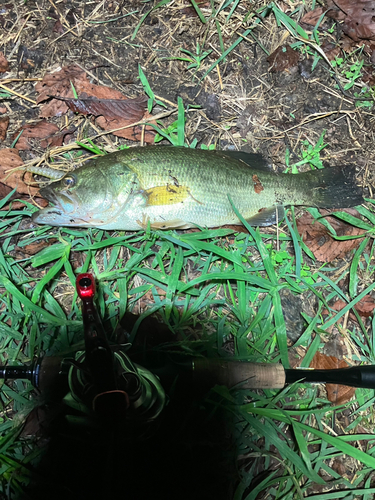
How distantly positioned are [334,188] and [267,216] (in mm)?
742

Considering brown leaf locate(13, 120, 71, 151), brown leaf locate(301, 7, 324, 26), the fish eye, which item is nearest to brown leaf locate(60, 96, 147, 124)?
brown leaf locate(13, 120, 71, 151)

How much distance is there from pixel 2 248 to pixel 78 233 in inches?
28.4

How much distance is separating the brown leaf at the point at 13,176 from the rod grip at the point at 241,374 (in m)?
2.23

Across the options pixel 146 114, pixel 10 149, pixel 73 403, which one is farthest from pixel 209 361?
pixel 10 149

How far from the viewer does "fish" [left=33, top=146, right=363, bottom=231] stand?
2.89 metres

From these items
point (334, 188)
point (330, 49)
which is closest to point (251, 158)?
point (334, 188)

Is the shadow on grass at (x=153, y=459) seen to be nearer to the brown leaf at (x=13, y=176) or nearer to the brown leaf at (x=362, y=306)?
the brown leaf at (x=362, y=306)

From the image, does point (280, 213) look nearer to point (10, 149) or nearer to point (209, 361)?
point (209, 361)

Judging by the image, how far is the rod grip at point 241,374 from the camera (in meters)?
2.49

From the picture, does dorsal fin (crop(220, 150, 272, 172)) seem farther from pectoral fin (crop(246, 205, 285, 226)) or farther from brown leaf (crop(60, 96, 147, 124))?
brown leaf (crop(60, 96, 147, 124))

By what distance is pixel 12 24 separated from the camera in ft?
11.4

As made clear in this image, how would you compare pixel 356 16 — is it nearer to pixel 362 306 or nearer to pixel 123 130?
pixel 123 130

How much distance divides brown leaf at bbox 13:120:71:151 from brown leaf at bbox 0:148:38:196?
0.54 ft

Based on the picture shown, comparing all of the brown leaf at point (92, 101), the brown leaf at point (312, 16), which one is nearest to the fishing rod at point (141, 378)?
the brown leaf at point (92, 101)
